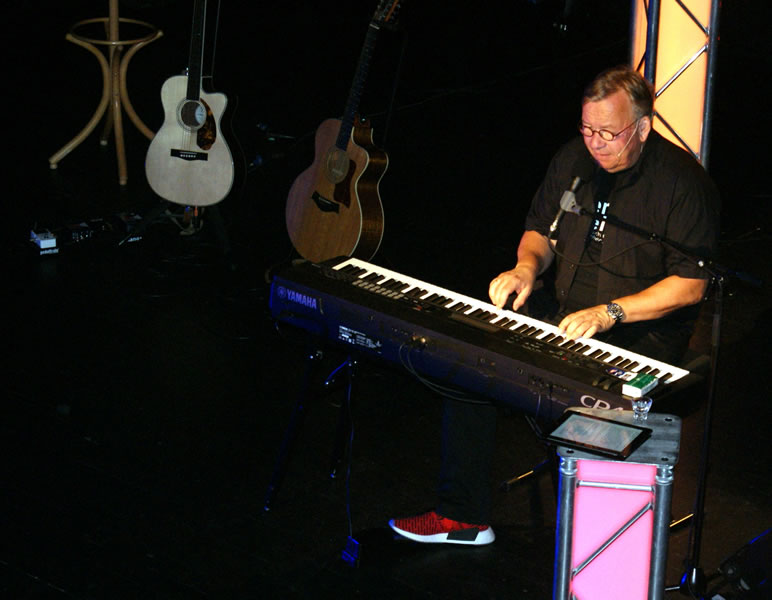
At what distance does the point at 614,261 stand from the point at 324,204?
1.99 metres

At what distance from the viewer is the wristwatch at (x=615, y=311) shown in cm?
334

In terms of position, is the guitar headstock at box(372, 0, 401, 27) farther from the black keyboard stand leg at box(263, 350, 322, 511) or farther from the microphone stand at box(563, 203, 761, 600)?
the microphone stand at box(563, 203, 761, 600)

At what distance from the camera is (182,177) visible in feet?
18.4

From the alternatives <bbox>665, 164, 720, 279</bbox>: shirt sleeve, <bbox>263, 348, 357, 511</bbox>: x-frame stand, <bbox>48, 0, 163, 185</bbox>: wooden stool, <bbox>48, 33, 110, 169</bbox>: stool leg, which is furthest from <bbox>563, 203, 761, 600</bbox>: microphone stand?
<bbox>48, 33, 110, 169</bbox>: stool leg

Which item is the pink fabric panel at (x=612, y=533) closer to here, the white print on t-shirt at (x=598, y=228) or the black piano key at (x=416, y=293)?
the black piano key at (x=416, y=293)

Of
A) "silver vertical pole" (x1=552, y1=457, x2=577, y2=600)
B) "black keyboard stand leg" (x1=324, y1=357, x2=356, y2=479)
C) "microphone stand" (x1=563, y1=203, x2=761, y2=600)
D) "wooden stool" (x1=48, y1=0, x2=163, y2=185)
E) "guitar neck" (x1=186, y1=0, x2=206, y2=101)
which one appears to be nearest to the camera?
"silver vertical pole" (x1=552, y1=457, x2=577, y2=600)

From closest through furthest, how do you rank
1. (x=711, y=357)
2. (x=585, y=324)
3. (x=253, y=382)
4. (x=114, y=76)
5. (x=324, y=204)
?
(x=711, y=357)
(x=585, y=324)
(x=253, y=382)
(x=324, y=204)
(x=114, y=76)

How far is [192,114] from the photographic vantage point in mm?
5574

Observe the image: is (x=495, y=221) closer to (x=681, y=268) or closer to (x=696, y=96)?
(x=696, y=96)

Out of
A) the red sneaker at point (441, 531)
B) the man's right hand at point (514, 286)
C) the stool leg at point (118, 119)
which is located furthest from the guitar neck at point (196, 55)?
the red sneaker at point (441, 531)

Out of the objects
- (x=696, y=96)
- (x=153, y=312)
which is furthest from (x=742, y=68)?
(x=153, y=312)

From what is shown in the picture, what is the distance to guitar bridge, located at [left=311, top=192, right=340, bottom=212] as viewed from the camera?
17.2 feet

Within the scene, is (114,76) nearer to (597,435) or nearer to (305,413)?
(305,413)

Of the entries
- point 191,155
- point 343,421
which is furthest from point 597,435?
point 191,155
